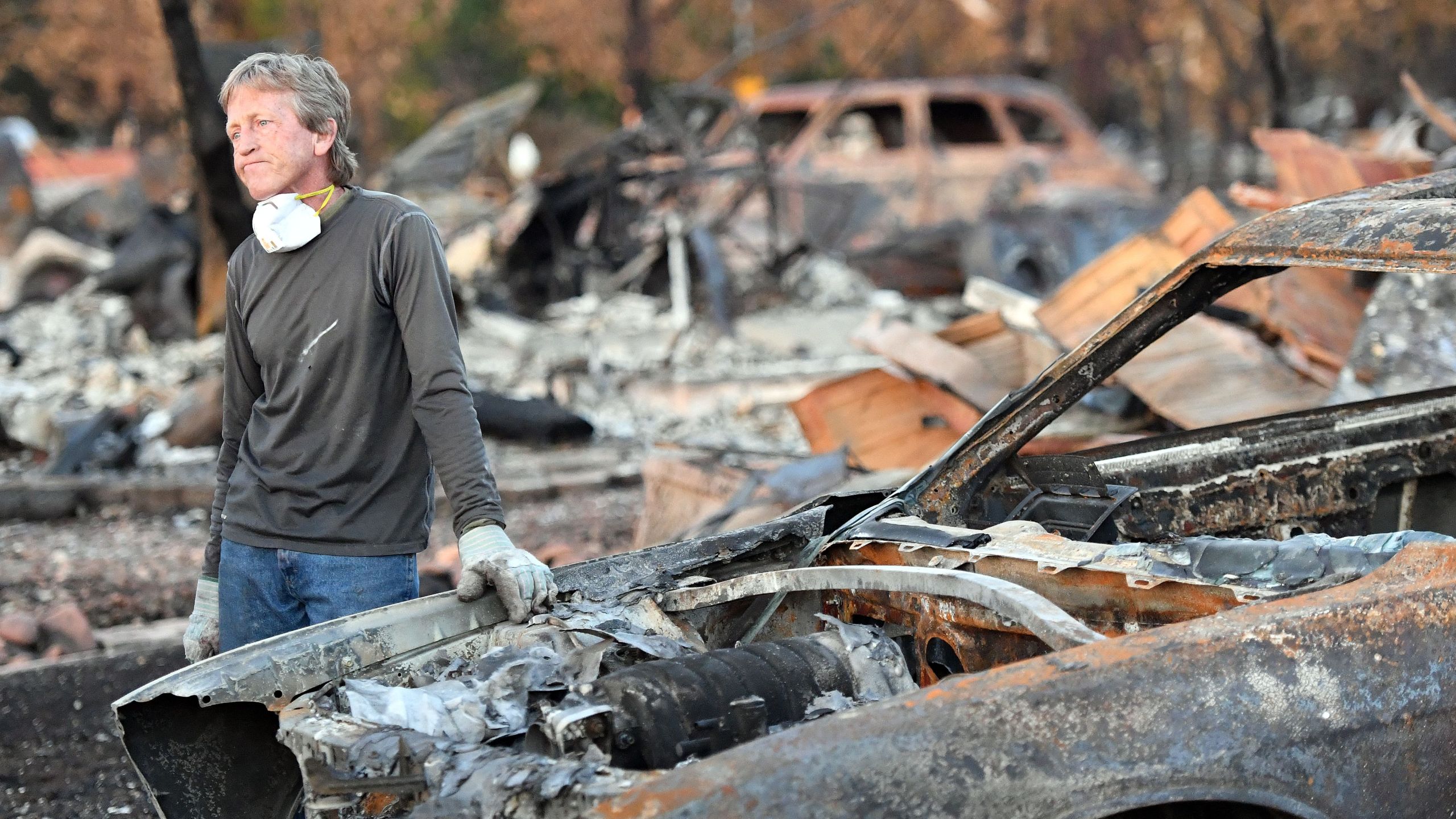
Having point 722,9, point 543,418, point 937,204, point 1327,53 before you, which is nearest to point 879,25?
point 722,9

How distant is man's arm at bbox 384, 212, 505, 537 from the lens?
267 centimetres

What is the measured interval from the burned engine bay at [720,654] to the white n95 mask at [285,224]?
2.83 feet

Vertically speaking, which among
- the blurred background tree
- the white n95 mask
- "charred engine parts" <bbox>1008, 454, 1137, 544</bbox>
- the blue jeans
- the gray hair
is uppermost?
the blurred background tree

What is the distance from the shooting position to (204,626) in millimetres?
3020

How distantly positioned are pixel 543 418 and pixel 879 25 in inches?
786

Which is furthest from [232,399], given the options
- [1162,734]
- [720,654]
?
[1162,734]

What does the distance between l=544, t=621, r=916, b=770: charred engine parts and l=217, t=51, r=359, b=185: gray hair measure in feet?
4.12

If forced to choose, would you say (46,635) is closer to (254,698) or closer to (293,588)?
(293,588)

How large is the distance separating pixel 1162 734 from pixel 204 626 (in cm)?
208

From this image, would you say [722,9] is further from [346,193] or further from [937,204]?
[346,193]

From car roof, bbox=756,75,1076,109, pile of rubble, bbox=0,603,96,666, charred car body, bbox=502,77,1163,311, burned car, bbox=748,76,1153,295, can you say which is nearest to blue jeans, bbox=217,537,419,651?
pile of rubble, bbox=0,603,96,666

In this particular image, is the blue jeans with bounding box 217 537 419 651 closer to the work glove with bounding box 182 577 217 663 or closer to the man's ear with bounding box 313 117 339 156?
the work glove with bounding box 182 577 217 663

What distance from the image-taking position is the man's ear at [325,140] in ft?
9.04

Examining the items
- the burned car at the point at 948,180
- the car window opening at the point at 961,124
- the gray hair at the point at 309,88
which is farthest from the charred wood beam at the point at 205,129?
the gray hair at the point at 309,88
